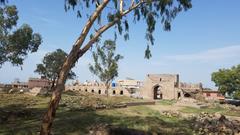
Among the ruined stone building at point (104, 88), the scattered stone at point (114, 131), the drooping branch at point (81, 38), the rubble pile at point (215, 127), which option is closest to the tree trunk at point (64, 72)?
the drooping branch at point (81, 38)

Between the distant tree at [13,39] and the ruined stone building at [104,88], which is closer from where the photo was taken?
the distant tree at [13,39]

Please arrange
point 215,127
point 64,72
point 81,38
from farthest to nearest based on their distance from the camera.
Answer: point 215,127 < point 81,38 < point 64,72

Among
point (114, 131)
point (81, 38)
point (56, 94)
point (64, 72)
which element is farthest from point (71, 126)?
point (81, 38)

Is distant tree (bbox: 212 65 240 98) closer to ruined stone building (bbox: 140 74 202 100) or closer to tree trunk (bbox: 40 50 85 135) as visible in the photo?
ruined stone building (bbox: 140 74 202 100)

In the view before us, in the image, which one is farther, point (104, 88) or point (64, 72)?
point (104, 88)

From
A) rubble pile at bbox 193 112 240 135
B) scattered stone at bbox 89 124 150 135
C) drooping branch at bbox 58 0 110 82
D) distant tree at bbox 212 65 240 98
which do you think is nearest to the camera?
drooping branch at bbox 58 0 110 82

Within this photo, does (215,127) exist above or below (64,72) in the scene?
below

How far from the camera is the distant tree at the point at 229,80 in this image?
58688mm

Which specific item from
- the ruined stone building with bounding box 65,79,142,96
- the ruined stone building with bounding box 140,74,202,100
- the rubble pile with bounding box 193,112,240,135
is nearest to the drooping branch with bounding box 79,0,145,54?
the rubble pile with bounding box 193,112,240,135

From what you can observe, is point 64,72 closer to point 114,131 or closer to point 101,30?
point 101,30

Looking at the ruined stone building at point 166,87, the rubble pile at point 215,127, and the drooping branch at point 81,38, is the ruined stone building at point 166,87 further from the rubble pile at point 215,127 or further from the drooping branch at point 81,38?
the drooping branch at point 81,38

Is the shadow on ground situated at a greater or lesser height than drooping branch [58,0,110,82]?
lesser

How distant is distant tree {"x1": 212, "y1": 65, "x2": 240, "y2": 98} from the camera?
5869 centimetres

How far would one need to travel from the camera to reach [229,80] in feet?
195
